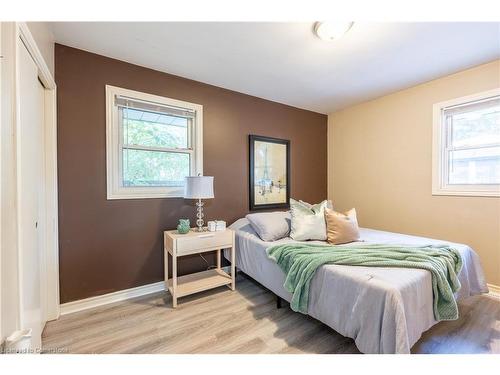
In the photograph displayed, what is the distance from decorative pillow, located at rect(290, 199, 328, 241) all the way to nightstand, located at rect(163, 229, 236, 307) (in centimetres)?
71

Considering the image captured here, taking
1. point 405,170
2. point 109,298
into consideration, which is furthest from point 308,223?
point 109,298

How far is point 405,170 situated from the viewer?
9.18ft

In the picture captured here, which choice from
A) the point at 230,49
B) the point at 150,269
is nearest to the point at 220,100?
the point at 230,49

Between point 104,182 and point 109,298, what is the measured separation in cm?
113

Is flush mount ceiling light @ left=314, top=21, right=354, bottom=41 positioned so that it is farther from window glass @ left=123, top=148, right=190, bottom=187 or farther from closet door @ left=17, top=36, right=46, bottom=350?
closet door @ left=17, top=36, right=46, bottom=350

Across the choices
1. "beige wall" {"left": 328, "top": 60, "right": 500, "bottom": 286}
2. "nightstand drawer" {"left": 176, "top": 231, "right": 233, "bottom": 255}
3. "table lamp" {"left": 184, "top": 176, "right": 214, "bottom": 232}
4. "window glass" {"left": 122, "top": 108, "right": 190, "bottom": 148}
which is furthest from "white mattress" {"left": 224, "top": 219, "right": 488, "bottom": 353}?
"window glass" {"left": 122, "top": 108, "right": 190, "bottom": 148}

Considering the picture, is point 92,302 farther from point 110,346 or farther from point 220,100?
point 220,100

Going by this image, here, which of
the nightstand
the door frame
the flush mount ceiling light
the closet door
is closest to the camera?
the closet door

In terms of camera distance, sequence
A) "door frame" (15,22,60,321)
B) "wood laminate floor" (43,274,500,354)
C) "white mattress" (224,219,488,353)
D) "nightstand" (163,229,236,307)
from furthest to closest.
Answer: "nightstand" (163,229,236,307) → "door frame" (15,22,60,321) → "wood laminate floor" (43,274,500,354) → "white mattress" (224,219,488,353)

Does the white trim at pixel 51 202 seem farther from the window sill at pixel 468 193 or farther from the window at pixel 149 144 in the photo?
the window sill at pixel 468 193

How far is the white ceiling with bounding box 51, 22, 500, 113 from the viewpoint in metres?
1.68

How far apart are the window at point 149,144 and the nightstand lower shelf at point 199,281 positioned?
947 millimetres

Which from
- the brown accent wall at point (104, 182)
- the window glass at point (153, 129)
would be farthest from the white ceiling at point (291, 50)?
the window glass at point (153, 129)
